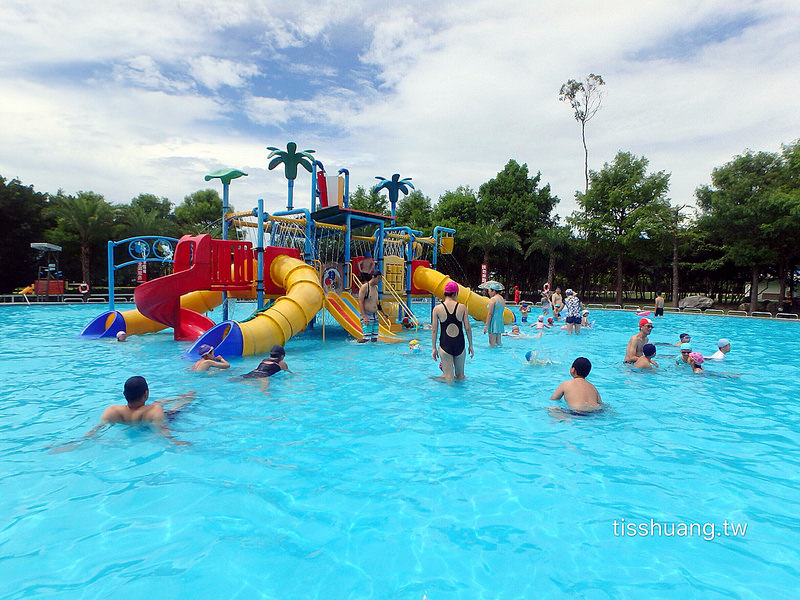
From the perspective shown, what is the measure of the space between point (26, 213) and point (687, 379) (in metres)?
41.1

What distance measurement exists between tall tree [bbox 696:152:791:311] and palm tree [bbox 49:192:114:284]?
40062 millimetres

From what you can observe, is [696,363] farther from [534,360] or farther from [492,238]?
[492,238]

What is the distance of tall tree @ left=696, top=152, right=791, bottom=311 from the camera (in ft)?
78.5

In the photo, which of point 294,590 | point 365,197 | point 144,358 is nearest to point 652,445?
point 294,590

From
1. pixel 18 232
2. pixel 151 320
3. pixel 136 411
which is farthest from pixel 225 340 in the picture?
pixel 18 232

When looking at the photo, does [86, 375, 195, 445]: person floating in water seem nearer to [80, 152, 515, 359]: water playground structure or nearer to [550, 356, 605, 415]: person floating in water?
[80, 152, 515, 359]: water playground structure

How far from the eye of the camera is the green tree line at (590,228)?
25266 millimetres

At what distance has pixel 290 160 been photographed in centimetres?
1544

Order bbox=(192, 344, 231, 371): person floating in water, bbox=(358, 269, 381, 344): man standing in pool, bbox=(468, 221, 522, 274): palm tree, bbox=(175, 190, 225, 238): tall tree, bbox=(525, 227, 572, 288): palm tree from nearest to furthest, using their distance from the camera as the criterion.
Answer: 1. bbox=(192, 344, 231, 371): person floating in water
2. bbox=(358, 269, 381, 344): man standing in pool
3. bbox=(525, 227, 572, 288): palm tree
4. bbox=(468, 221, 522, 274): palm tree
5. bbox=(175, 190, 225, 238): tall tree

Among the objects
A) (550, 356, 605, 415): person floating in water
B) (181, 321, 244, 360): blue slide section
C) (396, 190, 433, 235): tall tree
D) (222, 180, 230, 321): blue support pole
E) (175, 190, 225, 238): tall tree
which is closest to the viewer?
(550, 356, 605, 415): person floating in water

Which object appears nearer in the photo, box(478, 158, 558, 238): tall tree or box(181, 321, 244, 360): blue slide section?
box(181, 321, 244, 360): blue slide section

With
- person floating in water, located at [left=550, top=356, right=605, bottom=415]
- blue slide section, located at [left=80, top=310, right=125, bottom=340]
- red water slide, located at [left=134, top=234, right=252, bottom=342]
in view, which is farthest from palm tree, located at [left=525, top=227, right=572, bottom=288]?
person floating in water, located at [left=550, top=356, right=605, bottom=415]

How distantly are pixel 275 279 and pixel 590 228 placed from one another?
26.1 m

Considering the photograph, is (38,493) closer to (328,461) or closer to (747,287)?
(328,461)
